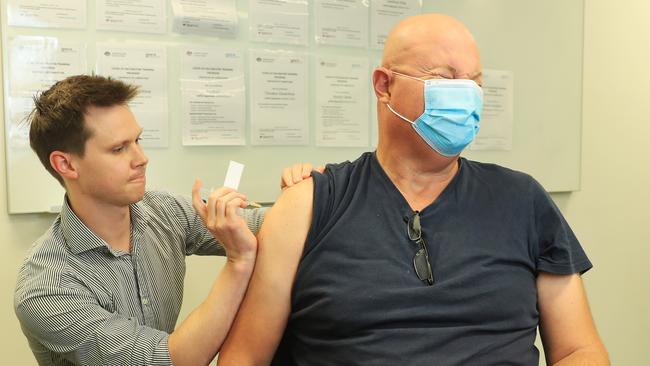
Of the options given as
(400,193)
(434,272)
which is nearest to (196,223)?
(400,193)

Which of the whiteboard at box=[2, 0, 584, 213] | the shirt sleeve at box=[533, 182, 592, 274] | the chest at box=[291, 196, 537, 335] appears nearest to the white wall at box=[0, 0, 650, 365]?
the whiteboard at box=[2, 0, 584, 213]

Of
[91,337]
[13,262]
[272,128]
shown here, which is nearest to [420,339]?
[91,337]

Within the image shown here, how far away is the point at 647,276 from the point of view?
117 inches

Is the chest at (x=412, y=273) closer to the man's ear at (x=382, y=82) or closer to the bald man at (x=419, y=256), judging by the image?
the bald man at (x=419, y=256)

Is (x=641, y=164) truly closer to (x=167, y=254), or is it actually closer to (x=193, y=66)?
(x=193, y=66)

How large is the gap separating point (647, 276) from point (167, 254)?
2443mm

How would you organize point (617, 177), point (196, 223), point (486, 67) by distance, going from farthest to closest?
point (617, 177), point (486, 67), point (196, 223)

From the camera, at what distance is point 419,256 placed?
1282mm

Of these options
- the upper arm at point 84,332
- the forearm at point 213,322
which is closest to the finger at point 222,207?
the forearm at point 213,322

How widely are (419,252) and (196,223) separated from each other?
0.70 meters

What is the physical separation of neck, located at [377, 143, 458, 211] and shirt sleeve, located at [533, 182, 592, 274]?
22 centimetres

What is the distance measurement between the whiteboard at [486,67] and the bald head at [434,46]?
2.86 feet

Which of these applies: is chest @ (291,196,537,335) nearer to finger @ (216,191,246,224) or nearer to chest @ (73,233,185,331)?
finger @ (216,191,246,224)

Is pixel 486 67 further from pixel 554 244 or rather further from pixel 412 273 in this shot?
pixel 412 273
